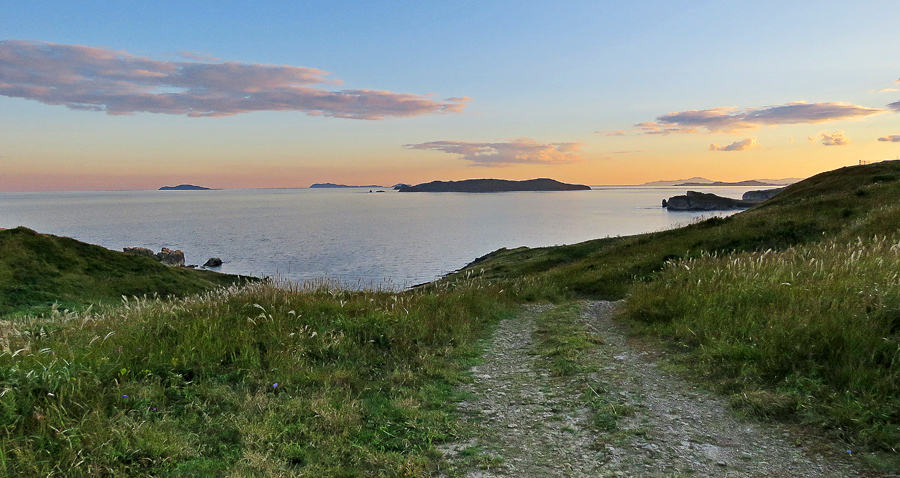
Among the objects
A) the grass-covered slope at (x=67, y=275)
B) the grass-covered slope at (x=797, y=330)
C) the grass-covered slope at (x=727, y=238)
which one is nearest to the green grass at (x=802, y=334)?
the grass-covered slope at (x=797, y=330)

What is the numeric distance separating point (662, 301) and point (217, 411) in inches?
384

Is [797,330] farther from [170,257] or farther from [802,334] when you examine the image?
[170,257]

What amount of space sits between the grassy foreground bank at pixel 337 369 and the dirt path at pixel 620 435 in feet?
1.66

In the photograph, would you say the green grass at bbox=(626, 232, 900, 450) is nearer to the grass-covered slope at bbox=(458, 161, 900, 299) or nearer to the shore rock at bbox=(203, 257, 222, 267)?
the grass-covered slope at bbox=(458, 161, 900, 299)

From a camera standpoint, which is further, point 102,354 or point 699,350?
point 699,350

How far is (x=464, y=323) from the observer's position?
10836mm

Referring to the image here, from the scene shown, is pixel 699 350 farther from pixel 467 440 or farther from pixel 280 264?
pixel 280 264

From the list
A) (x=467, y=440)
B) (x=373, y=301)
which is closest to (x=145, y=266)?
(x=373, y=301)

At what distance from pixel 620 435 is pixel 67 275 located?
155 ft

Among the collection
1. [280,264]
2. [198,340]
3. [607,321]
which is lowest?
[280,264]

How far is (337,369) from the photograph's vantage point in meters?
7.48

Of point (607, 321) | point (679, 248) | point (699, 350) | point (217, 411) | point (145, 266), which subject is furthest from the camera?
point (145, 266)

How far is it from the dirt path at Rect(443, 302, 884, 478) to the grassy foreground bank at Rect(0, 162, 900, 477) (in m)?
0.51

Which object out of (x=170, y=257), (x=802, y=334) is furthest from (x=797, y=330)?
(x=170, y=257)
